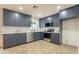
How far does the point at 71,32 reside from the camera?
4441 millimetres

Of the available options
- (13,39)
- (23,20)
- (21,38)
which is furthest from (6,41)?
(23,20)

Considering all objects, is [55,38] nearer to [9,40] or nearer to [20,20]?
[20,20]

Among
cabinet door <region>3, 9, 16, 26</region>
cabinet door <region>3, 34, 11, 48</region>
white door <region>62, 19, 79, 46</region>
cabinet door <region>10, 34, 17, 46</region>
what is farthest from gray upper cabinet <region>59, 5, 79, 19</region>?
cabinet door <region>3, 34, 11, 48</region>

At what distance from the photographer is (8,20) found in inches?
174

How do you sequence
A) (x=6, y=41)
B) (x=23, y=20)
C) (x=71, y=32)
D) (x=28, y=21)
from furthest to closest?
(x=28, y=21)
(x=23, y=20)
(x=71, y=32)
(x=6, y=41)

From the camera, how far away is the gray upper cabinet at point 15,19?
432 cm

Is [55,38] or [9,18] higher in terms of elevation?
[9,18]

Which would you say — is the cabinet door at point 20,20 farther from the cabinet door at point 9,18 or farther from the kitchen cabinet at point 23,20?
the cabinet door at point 9,18

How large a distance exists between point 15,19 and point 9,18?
43 centimetres

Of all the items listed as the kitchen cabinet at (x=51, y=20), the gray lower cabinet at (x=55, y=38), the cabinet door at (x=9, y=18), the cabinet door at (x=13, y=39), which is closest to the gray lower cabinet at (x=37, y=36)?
the kitchen cabinet at (x=51, y=20)

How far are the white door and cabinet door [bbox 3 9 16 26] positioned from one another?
9.06 feet

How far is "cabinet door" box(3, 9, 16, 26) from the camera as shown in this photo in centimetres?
427
